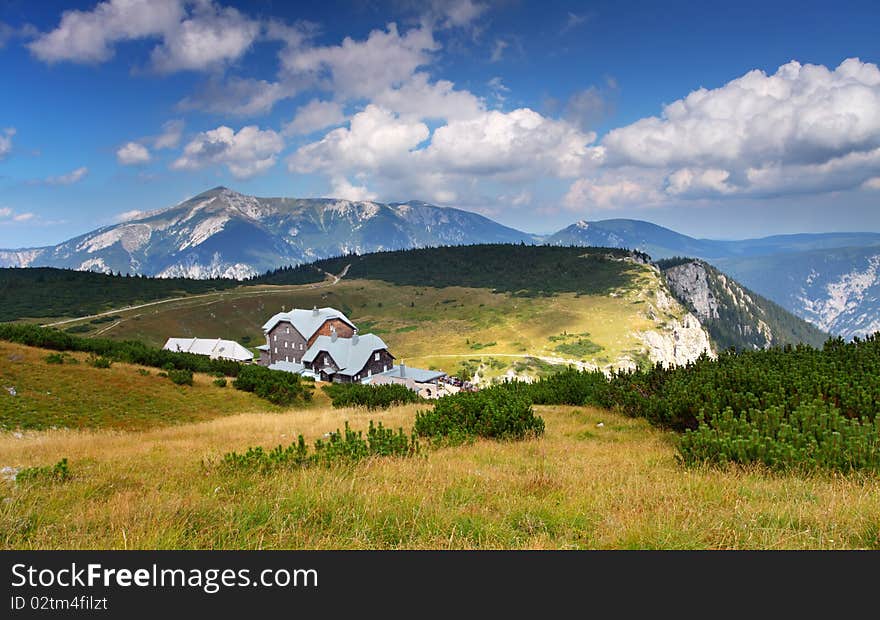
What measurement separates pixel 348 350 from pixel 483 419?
75.3 metres

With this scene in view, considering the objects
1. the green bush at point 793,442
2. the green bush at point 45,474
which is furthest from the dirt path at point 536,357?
the green bush at point 45,474

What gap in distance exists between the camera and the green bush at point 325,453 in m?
7.49

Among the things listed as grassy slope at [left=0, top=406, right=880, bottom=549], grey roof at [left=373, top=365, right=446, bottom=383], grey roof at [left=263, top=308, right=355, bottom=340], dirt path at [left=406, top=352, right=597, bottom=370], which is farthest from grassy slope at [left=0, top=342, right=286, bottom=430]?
dirt path at [left=406, top=352, right=597, bottom=370]

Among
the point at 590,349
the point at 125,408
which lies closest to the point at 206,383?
the point at 125,408

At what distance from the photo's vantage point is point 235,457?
758 cm

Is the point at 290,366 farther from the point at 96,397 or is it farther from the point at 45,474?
the point at 45,474

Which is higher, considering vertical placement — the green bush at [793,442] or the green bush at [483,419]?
the green bush at [793,442]

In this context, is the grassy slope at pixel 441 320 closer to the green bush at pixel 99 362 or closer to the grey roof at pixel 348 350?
the grey roof at pixel 348 350

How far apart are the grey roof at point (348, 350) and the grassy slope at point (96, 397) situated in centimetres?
5310

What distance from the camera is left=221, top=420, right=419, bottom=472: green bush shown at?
7492 millimetres

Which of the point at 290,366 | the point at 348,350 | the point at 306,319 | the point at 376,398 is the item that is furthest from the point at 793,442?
the point at 306,319

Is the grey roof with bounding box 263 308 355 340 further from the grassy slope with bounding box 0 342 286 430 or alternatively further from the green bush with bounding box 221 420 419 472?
the green bush with bounding box 221 420 419 472
